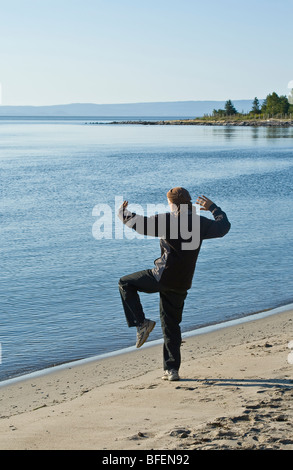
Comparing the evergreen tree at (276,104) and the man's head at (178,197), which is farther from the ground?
the evergreen tree at (276,104)

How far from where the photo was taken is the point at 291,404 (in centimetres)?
582

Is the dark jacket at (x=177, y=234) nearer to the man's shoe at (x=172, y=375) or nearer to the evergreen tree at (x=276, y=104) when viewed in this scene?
the man's shoe at (x=172, y=375)

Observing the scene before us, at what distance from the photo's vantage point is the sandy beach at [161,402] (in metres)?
5.12

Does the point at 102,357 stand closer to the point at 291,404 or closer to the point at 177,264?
the point at 177,264

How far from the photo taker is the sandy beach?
16.8ft

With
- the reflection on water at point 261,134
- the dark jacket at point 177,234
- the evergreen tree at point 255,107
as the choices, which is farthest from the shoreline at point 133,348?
the evergreen tree at point 255,107

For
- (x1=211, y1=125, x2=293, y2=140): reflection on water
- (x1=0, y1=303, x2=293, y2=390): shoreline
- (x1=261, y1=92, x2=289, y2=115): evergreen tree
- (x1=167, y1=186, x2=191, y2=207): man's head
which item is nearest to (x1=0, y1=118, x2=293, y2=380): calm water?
(x1=0, y1=303, x2=293, y2=390): shoreline

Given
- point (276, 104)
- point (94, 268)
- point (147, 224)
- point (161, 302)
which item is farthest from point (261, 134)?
point (147, 224)

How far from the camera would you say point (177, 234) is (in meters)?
6.33

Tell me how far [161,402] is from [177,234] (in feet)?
5.14

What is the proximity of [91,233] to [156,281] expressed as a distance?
1478 centimetres

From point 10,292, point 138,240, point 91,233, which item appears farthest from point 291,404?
point 91,233

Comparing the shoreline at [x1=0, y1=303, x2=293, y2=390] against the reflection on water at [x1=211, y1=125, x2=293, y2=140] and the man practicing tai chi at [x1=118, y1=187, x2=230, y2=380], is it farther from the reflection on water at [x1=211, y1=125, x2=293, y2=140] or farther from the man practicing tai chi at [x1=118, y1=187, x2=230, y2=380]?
the reflection on water at [x1=211, y1=125, x2=293, y2=140]

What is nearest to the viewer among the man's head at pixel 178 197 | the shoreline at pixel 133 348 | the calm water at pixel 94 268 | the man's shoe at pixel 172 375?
the man's head at pixel 178 197
